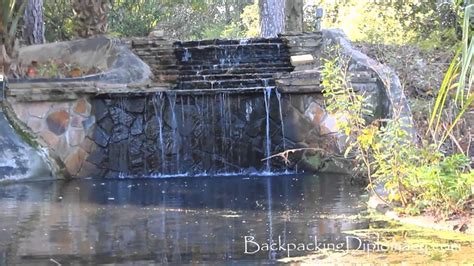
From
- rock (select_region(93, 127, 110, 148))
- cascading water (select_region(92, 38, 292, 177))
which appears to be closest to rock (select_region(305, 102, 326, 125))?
cascading water (select_region(92, 38, 292, 177))

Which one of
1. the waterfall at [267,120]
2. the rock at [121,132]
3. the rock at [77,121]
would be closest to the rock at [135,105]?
the rock at [121,132]

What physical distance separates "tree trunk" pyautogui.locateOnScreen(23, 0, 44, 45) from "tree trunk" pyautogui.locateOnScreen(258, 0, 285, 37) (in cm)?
554

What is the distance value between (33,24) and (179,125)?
465 cm

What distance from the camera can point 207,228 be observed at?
679 centimetres

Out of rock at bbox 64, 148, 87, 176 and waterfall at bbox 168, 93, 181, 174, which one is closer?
rock at bbox 64, 148, 87, 176

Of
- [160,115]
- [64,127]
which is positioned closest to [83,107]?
[64,127]

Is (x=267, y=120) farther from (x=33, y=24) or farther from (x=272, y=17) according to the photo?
(x=272, y=17)

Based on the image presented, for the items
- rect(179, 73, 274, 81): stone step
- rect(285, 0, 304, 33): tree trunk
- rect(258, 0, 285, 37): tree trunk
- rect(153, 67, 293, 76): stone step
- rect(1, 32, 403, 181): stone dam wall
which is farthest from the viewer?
rect(258, 0, 285, 37): tree trunk

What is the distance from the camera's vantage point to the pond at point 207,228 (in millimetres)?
5488

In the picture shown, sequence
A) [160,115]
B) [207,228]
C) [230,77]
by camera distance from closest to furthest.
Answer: [207,228], [160,115], [230,77]

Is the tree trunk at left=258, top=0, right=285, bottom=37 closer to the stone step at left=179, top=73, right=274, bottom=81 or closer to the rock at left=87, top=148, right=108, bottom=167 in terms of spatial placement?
the stone step at left=179, top=73, right=274, bottom=81

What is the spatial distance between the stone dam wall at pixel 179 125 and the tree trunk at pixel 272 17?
5.80 metres

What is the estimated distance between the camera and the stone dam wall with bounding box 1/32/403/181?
488 inches

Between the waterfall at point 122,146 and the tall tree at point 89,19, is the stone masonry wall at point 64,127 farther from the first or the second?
the tall tree at point 89,19
